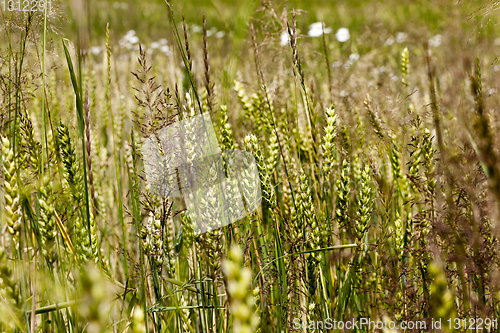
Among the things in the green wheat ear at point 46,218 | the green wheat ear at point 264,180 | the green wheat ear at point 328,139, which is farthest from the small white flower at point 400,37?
the green wheat ear at point 46,218

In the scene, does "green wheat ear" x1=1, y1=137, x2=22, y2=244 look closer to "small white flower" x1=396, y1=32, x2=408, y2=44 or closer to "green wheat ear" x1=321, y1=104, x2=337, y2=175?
"green wheat ear" x1=321, y1=104, x2=337, y2=175

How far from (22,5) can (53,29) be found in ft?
0.28

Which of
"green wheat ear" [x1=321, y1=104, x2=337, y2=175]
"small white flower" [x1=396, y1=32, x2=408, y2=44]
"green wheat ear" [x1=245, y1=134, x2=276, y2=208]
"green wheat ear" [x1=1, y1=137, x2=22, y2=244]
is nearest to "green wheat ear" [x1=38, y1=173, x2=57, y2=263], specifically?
"green wheat ear" [x1=1, y1=137, x2=22, y2=244]

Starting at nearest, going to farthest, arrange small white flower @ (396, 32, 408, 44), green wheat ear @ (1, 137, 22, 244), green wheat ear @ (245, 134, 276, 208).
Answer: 1. green wheat ear @ (1, 137, 22, 244)
2. green wheat ear @ (245, 134, 276, 208)
3. small white flower @ (396, 32, 408, 44)

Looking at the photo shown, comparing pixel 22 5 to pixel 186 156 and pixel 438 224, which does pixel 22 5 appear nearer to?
pixel 186 156

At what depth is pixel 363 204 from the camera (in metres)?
0.73

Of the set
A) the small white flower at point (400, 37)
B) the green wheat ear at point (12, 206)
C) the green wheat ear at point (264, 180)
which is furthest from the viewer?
the small white flower at point (400, 37)

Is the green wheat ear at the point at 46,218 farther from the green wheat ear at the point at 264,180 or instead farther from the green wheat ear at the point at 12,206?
the green wheat ear at the point at 264,180

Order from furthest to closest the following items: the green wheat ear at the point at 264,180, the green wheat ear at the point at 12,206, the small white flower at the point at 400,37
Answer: the small white flower at the point at 400,37 < the green wheat ear at the point at 264,180 < the green wheat ear at the point at 12,206

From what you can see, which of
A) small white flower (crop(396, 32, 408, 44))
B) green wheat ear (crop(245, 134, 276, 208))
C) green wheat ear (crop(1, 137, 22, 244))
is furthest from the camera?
small white flower (crop(396, 32, 408, 44))

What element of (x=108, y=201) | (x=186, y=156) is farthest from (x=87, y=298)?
(x=108, y=201)

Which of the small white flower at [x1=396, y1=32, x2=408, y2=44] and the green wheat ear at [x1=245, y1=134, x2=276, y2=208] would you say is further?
the small white flower at [x1=396, y1=32, x2=408, y2=44]

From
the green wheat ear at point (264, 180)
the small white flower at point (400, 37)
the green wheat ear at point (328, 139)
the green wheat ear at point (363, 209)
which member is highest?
the small white flower at point (400, 37)

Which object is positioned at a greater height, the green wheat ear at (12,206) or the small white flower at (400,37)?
the small white flower at (400,37)
